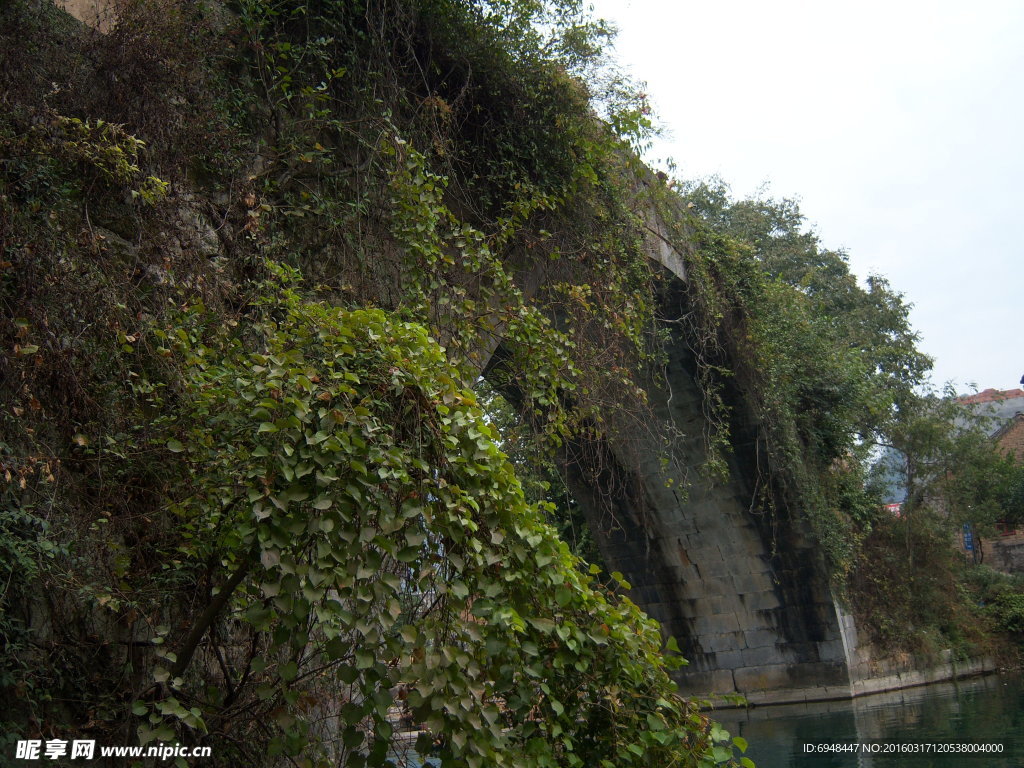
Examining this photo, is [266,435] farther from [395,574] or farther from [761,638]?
[761,638]

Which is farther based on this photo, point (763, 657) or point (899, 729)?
point (763, 657)

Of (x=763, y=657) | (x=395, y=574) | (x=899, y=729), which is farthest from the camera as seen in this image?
(x=763, y=657)

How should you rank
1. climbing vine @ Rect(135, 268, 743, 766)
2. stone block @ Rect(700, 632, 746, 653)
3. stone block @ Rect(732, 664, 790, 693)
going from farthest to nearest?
stone block @ Rect(700, 632, 746, 653) → stone block @ Rect(732, 664, 790, 693) → climbing vine @ Rect(135, 268, 743, 766)

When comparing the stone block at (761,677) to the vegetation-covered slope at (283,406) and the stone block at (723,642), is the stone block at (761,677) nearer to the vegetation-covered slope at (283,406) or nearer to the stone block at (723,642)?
the stone block at (723,642)

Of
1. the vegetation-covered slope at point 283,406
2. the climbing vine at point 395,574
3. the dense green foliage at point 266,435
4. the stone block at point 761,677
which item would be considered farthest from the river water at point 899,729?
the climbing vine at point 395,574

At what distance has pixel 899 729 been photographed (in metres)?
7.09

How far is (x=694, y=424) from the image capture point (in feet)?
28.9

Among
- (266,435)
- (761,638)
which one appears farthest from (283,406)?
(761,638)

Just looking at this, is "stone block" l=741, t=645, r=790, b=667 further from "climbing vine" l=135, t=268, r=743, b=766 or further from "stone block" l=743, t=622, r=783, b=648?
"climbing vine" l=135, t=268, r=743, b=766

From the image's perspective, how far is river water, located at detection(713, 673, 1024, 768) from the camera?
19.6 feet

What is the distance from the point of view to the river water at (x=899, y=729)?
19.6ft

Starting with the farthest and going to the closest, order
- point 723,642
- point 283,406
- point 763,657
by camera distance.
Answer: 1. point 723,642
2. point 763,657
3. point 283,406

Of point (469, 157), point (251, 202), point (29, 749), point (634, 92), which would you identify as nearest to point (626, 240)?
point (634, 92)

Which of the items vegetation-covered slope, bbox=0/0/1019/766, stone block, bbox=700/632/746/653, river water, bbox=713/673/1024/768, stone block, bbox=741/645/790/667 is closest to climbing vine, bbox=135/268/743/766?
vegetation-covered slope, bbox=0/0/1019/766
